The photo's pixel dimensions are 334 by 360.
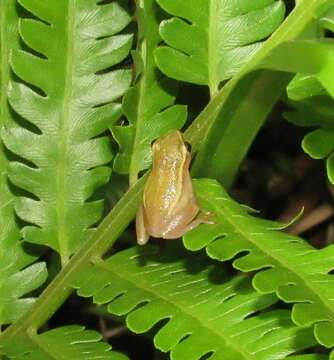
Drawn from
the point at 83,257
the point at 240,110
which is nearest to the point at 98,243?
the point at 83,257

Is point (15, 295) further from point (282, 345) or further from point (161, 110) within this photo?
point (282, 345)

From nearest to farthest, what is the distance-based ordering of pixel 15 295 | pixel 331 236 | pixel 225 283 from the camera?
1. pixel 225 283
2. pixel 15 295
3. pixel 331 236

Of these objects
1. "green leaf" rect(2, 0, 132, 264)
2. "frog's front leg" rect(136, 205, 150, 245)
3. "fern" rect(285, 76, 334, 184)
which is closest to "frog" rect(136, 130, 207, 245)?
"frog's front leg" rect(136, 205, 150, 245)

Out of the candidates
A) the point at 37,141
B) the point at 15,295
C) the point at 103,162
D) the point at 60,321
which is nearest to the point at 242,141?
the point at 103,162

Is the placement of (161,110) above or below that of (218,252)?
above

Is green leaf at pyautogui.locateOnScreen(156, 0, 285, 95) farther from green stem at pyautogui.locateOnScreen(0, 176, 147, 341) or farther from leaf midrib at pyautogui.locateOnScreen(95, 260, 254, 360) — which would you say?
leaf midrib at pyautogui.locateOnScreen(95, 260, 254, 360)

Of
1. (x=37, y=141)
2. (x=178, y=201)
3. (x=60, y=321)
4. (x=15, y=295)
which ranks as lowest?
(x=60, y=321)

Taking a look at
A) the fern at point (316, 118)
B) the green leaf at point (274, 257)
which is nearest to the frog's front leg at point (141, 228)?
the green leaf at point (274, 257)
